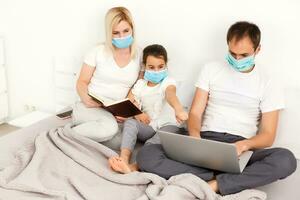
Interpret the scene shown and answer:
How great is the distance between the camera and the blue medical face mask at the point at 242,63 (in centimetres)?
176

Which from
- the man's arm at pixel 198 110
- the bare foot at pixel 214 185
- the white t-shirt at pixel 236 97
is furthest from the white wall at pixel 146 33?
the bare foot at pixel 214 185

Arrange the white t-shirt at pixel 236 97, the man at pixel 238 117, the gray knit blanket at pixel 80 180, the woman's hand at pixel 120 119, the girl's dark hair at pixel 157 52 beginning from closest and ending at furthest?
the gray knit blanket at pixel 80 180
the man at pixel 238 117
the white t-shirt at pixel 236 97
the girl's dark hair at pixel 157 52
the woman's hand at pixel 120 119

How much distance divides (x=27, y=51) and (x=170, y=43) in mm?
1092

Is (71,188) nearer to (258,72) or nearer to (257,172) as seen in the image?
(257,172)

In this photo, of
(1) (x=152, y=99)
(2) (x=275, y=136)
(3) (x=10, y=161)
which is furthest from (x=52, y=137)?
(2) (x=275, y=136)

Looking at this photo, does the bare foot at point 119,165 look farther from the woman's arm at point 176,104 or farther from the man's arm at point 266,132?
the man's arm at point 266,132

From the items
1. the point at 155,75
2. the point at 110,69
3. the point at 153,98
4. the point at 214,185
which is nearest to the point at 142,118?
the point at 153,98

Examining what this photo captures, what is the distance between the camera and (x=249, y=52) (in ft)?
5.72

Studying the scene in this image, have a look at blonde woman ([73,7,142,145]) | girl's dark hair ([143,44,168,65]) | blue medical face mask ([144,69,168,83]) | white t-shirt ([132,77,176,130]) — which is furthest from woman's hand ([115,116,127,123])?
girl's dark hair ([143,44,168,65])

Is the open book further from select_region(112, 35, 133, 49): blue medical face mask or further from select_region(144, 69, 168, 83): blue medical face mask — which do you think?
select_region(112, 35, 133, 49): blue medical face mask

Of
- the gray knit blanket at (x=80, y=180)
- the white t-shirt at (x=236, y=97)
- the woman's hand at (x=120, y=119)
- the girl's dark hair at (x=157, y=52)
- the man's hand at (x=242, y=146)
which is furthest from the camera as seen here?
the woman's hand at (x=120, y=119)

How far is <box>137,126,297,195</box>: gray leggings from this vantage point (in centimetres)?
159

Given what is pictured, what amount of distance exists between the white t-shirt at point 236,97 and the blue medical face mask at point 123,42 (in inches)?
16.7

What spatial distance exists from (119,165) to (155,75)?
54 centimetres
